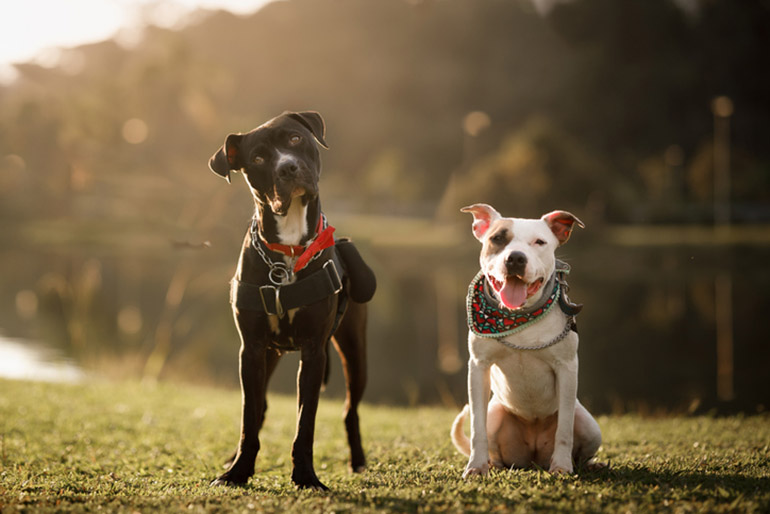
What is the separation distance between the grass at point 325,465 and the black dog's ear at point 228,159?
6.92 feet

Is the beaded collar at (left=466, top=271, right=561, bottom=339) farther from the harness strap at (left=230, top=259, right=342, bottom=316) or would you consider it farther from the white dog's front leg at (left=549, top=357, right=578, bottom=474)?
the harness strap at (left=230, top=259, right=342, bottom=316)

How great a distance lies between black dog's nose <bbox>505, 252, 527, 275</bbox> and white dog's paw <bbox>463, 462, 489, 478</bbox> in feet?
4.47

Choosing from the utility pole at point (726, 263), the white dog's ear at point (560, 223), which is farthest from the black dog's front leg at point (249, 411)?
the utility pole at point (726, 263)

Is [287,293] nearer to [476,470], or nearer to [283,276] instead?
[283,276]

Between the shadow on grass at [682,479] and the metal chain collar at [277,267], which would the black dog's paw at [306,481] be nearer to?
the metal chain collar at [277,267]

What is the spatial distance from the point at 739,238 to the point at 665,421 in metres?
39.5

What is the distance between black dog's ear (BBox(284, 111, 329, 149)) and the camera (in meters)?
5.10

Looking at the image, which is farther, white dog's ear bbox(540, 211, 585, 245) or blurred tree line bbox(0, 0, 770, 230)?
blurred tree line bbox(0, 0, 770, 230)

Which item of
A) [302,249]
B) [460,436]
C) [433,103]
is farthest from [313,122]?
[433,103]

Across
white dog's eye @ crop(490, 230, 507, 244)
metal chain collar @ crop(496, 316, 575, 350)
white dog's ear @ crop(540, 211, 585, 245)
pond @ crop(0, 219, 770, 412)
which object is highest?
white dog's ear @ crop(540, 211, 585, 245)

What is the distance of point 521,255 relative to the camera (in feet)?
14.7

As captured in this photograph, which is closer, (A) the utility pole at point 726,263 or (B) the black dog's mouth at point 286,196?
(B) the black dog's mouth at point 286,196

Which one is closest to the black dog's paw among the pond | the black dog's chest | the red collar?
the black dog's chest

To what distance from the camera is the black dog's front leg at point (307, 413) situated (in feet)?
15.7
